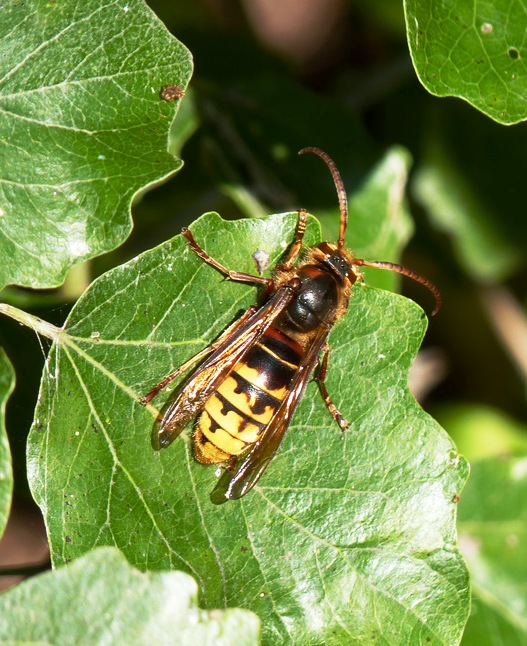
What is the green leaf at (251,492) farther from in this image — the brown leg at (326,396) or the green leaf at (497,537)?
the green leaf at (497,537)

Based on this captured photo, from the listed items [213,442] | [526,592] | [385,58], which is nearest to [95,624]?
[213,442]

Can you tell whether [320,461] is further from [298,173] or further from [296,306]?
[298,173]

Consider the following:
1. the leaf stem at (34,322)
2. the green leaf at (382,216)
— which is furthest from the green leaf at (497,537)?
the leaf stem at (34,322)

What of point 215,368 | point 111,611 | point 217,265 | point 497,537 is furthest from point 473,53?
point 497,537

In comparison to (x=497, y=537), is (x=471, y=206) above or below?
above

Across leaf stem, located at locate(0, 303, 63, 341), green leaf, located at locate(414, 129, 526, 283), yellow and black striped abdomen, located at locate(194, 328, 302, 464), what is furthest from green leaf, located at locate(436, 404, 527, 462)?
leaf stem, located at locate(0, 303, 63, 341)

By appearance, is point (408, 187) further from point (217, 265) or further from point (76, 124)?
point (76, 124)
